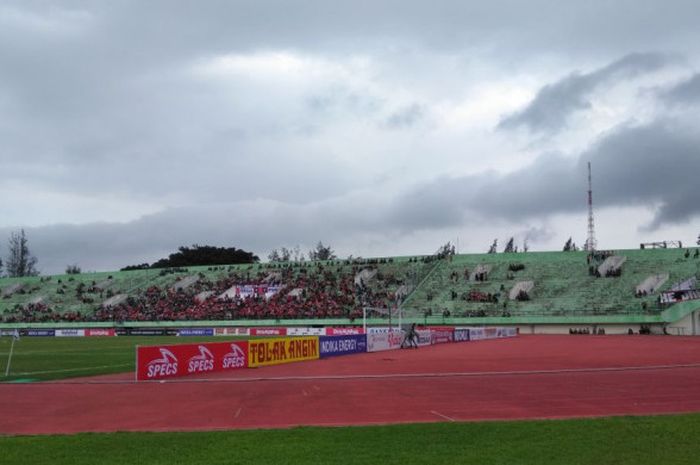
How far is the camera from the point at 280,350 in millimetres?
35500

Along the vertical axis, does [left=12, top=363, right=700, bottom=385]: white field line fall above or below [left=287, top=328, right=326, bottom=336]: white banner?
above

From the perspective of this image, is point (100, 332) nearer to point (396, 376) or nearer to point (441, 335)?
point (441, 335)

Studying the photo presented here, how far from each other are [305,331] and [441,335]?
20.3 m

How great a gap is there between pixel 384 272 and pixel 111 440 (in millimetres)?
74744

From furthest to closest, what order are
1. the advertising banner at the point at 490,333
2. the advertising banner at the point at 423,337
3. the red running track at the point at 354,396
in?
the advertising banner at the point at 490,333 → the advertising banner at the point at 423,337 → the red running track at the point at 354,396

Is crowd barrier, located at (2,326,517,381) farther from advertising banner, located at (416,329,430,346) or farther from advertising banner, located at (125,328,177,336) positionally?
advertising banner, located at (125,328,177,336)

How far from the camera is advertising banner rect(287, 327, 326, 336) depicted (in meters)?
71.2

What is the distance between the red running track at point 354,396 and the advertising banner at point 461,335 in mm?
27152

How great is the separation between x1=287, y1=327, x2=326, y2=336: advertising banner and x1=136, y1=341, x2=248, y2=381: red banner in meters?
38.7

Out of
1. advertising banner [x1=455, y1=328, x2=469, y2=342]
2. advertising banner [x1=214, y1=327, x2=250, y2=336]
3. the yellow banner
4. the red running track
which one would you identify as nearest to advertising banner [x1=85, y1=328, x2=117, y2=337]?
advertising banner [x1=214, y1=327, x2=250, y2=336]

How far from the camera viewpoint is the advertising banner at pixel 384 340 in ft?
153

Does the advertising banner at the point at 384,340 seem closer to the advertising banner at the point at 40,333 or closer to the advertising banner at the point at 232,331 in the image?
the advertising banner at the point at 232,331

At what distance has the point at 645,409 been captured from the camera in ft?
54.7

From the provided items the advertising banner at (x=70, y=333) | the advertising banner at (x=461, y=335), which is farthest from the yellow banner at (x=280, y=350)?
the advertising banner at (x=70, y=333)
